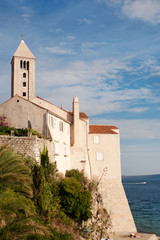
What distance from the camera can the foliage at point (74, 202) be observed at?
26375 mm

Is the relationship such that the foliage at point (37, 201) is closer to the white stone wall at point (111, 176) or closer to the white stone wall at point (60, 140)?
the white stone wall at point (60, 140)

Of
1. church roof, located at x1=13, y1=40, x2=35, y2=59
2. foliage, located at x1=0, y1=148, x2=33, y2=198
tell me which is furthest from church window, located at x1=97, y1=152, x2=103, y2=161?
foliage, located at x1=0, y1=148, x2=33, y2=198

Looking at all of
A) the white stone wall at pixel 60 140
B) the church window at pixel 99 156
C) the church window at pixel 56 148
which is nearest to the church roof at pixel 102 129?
the church window at pixel 99 156

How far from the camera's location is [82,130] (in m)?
38.8

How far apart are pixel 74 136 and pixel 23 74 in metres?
10.7

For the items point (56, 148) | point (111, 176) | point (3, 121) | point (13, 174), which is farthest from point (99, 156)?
point (13, 174)

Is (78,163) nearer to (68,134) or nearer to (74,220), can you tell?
(68,134)

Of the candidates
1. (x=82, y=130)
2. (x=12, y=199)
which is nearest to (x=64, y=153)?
(x=82, y=130)

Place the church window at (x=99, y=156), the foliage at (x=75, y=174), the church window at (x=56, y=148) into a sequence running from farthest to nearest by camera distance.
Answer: the church window at (x=99, y=156) → the foliage at (x=75, y=174) → the church window at (x=56, y=148)

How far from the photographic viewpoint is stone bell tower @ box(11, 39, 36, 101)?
35625 millimetres

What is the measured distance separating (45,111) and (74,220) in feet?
38.5

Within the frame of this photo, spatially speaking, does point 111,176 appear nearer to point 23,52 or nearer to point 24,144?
point 24,144

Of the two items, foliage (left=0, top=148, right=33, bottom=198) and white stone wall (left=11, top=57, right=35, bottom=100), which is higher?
white stone wall (left=11, top=57, right=35, bottom=100)

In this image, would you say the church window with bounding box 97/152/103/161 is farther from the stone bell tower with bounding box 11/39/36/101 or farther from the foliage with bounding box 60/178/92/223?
the stone bell tower with bounding box 11/39/36/101
